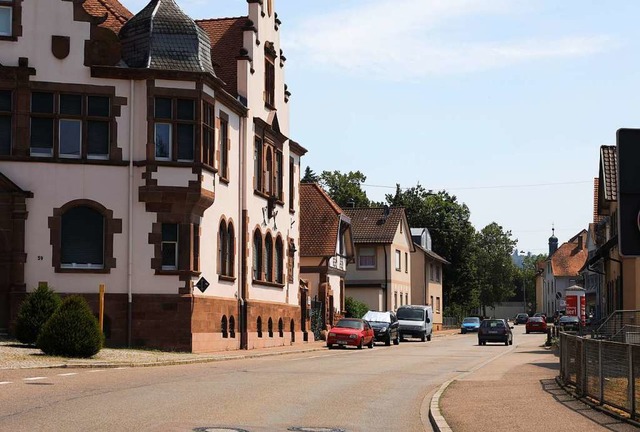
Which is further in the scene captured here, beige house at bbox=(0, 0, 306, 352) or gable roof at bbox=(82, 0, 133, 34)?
gable roof at bbox=(82, 0, 133, 34)

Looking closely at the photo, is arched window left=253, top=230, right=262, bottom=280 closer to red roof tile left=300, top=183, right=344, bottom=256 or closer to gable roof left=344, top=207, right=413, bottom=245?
red roof tile left=300, top=183, right=344, bottom=256

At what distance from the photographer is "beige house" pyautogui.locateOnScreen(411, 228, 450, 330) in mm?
95062

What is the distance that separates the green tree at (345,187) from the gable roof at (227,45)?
6181 cm

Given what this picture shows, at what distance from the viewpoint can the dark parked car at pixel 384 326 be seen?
55562 millimetres

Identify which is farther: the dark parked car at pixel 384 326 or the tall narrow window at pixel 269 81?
the dark parked car at pixel 384 326

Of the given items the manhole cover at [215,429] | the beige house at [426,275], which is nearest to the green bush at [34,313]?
the manhole cover at [215,429]

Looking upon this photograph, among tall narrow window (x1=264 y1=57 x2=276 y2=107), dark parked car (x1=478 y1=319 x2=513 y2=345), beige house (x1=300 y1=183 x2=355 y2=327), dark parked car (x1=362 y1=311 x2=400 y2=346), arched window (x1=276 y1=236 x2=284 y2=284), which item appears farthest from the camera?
beige house (x1=300 y1=183 x2=355 y2=327)

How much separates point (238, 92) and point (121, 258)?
1098cm

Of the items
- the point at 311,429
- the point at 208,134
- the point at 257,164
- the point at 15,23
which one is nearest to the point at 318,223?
the point at 257,164

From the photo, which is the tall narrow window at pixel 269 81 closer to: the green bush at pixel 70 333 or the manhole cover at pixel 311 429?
the green bush at pixel 70 333

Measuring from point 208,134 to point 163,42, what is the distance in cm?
365

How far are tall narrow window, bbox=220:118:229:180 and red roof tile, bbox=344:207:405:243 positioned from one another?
41852mm

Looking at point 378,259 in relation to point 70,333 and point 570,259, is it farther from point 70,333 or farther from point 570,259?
point 570,259

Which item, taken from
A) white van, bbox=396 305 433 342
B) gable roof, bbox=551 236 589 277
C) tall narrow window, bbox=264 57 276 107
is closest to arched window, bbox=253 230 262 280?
tall narrow window, bbox=264 57 276 107
